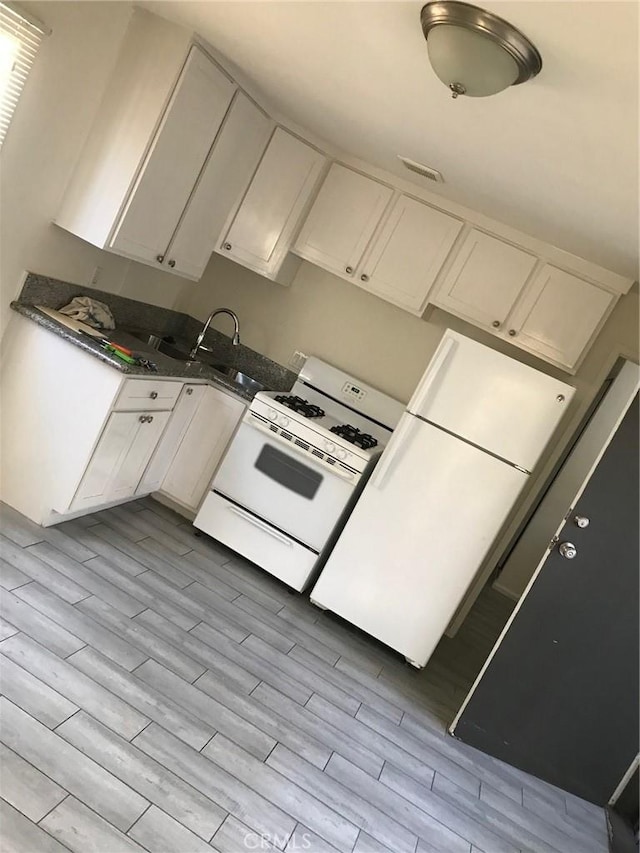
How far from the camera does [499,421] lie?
3367 millimetres

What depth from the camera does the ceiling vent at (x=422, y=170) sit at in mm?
3364

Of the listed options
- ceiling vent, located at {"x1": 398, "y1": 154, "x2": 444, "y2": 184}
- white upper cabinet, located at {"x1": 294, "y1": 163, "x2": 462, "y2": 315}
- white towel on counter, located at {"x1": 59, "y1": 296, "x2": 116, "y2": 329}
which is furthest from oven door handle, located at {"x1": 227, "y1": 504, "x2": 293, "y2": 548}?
ceiling vent, located at {"x1": 398, "y1": 154, "x2": 444, "y2": 184}

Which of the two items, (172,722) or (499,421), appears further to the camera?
(499,421)

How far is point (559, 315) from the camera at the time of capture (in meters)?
3.75

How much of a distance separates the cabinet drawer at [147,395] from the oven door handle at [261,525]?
0.68m

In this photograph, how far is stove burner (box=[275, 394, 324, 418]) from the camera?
376cm

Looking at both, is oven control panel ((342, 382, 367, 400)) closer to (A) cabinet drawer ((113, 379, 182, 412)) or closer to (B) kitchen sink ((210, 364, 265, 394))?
(B) kitchen sink ((210, 364, 265, 394))

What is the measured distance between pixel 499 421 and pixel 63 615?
85.2 inches

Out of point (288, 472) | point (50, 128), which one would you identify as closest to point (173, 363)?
point (288, 472)

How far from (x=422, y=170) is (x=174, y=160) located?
1230 mm

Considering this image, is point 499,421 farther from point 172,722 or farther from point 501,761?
point 172,722

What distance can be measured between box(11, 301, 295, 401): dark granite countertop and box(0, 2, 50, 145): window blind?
2.59ft

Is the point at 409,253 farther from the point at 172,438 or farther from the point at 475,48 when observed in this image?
the point at 475,48

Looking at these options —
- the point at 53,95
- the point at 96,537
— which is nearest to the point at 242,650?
the point at 96,537
